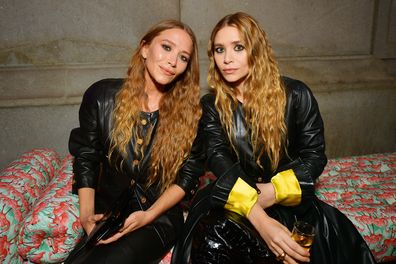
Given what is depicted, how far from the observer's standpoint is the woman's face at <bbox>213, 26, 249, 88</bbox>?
2.40 meters

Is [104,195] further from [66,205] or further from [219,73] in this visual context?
[219,73]

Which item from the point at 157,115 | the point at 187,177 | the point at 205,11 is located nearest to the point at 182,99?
the point at 157,115

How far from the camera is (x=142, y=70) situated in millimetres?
2564

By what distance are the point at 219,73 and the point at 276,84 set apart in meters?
0.46

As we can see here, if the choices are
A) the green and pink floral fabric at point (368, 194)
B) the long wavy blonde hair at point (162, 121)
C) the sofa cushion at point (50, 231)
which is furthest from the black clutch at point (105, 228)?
the green and pink floral fabric at point (368, 194)

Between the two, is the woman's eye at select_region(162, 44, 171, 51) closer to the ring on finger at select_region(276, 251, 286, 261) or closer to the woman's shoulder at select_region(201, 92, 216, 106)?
the woman's shoulder at select_region(201, 92, 216, 106)

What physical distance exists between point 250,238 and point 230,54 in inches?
51.4

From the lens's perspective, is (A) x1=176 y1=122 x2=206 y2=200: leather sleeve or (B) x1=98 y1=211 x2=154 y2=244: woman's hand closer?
(B) x1=98 y1=211 x2=154 y2=244: woman's hand

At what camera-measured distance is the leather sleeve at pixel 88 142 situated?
2.35 meters

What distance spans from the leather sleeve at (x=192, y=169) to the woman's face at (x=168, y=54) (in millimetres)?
511

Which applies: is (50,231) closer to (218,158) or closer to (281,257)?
(218,158)

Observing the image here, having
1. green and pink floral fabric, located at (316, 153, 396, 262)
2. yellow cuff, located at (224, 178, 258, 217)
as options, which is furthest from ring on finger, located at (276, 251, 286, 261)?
green and pink floral fabric, located at (316, 153, 396, 262)

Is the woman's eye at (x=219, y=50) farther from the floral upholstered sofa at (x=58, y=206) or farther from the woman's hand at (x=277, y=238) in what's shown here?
the floral upholstered sofa at (x=58, y=206)

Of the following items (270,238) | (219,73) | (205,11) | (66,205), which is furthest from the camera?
(205,11)
